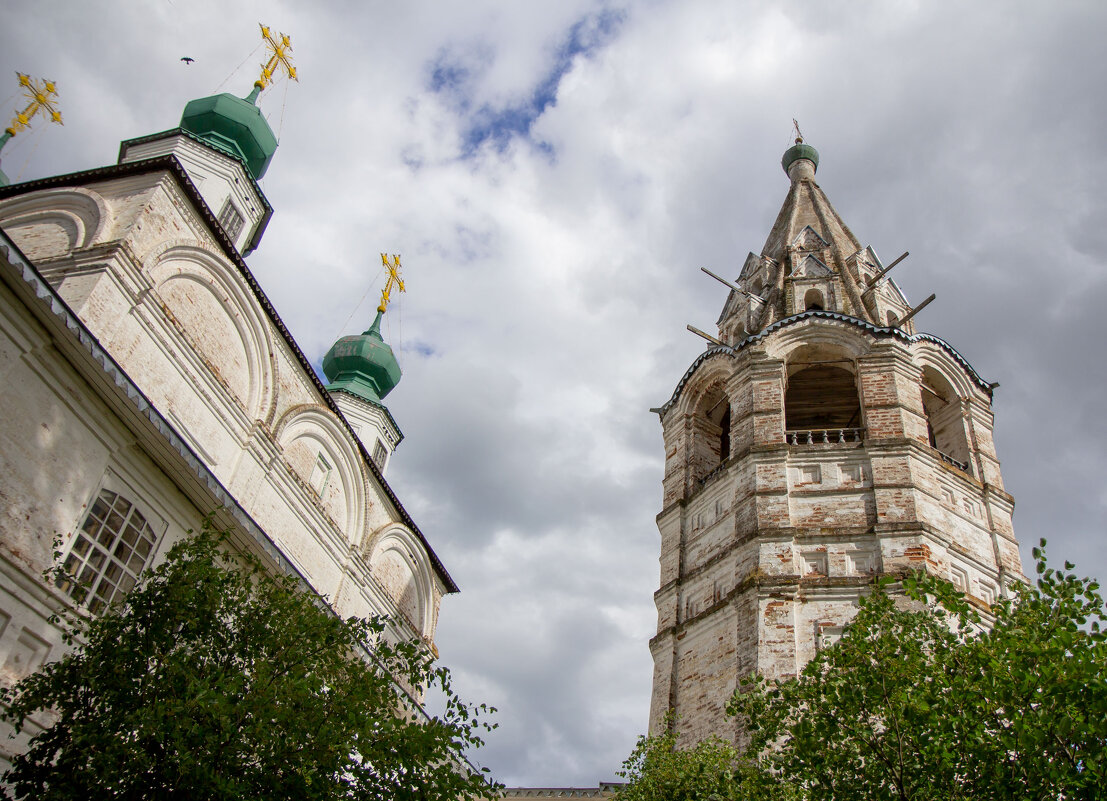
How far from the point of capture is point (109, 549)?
8.95 m

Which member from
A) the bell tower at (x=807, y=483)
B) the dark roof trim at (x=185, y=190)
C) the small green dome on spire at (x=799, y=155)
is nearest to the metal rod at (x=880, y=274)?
the bell tower at (x=807, y=483)

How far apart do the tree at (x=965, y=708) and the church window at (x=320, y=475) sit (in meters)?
9.71

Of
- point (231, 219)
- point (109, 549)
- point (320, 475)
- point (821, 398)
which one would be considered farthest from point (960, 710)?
point (231, 219)

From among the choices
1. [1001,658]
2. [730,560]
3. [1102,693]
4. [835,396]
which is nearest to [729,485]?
[730,560]

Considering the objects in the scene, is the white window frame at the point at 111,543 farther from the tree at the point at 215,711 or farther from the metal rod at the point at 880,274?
the metal rod at the point at 880,274

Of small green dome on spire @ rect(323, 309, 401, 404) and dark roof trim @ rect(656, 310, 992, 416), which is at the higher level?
small green dome on spire @ rect(323, 309, 401, 404)

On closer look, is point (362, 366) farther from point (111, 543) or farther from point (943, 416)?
point (111, 543)

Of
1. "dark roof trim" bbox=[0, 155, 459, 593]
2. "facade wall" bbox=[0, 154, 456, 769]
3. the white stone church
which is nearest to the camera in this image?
"facade wall" bbox=[0, 154, 456, 769]

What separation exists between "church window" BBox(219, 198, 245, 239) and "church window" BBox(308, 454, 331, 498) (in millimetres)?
4590

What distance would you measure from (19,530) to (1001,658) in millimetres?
8065

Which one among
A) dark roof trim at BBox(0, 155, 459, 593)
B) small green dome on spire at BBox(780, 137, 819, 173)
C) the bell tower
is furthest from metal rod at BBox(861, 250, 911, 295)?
dark roof trim at BBox(0, 155, 459, 593)

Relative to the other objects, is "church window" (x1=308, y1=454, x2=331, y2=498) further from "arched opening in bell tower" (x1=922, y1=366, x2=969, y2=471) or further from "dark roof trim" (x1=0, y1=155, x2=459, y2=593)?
"arched opening in bell tower" (x1=922, y1=366, x2=969, y2=471)

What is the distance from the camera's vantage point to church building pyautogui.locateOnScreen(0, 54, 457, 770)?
8.15 meters

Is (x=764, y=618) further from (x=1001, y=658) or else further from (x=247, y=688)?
(x=247, y=688)
